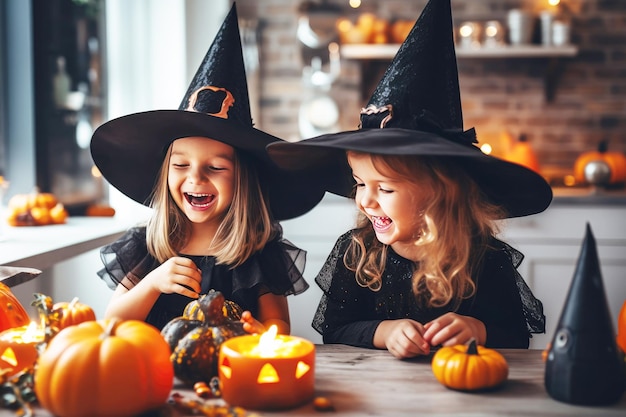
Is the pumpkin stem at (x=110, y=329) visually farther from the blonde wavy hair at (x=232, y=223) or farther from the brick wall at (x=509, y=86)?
the brick wall at (x=509, y=86)

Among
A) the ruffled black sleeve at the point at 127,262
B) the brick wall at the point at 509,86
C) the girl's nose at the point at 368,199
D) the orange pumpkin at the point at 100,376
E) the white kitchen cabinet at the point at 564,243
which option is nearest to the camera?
the orange pumpkin at the point at 100,376

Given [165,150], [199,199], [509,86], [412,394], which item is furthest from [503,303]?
[509,86]

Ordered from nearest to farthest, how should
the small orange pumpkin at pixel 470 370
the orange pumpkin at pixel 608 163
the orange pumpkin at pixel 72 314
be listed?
the small orange pumpkin at pixel 470 370
the orange pumpkin at pixel 72 314
the orange pumpkin at pixel 608 163

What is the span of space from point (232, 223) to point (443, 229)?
458 mm

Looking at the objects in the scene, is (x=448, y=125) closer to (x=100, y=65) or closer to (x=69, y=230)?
(x=69, y=230)

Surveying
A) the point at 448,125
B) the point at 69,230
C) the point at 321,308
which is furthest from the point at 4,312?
the point at 69,230

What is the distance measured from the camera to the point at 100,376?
67 cm

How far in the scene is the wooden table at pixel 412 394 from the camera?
709 mm

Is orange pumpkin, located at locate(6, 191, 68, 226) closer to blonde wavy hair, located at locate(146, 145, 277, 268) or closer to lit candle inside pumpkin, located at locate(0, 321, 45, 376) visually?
blonde wavy hair, located at locate(146, 145, 277, 268)

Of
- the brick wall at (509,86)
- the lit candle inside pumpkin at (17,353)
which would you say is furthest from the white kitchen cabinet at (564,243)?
the lit candle inside pumpkin at (17,353)

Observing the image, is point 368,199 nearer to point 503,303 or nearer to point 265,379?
point 503,303

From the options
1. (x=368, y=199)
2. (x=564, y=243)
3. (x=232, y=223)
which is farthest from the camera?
(x=564, y=243)

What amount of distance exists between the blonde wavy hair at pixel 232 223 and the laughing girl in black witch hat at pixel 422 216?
0.15 m

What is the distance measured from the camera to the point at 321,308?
139cm
